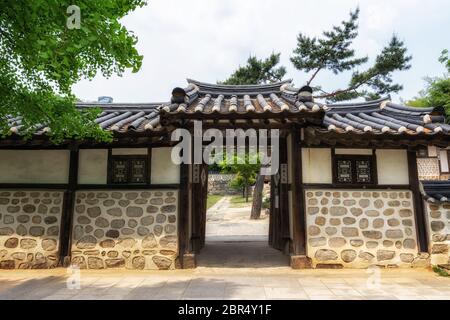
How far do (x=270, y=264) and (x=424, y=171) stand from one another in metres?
15.3

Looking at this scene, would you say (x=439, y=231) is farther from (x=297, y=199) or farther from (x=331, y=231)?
(x=297, y=199)

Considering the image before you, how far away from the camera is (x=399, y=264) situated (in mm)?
5863

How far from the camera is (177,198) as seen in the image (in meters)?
6.09

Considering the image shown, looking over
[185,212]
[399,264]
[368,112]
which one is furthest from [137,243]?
[368,112]

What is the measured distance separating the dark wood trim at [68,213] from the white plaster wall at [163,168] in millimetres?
1678

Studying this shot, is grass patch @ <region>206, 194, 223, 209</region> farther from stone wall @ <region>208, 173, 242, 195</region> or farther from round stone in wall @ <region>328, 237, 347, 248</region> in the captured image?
round stone in wall @ <region>328, 237, 347, 248</region>

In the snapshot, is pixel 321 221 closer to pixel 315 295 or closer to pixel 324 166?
pixel 324 166

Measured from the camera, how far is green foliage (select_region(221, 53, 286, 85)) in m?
15.6

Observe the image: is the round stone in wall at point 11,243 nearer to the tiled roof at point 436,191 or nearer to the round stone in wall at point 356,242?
the round stone in wall at point 356,242

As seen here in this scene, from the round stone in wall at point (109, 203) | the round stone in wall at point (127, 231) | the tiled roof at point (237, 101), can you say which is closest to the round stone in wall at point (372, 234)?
the tiled roof at point (237, 101)

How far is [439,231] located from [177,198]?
5.33 metres

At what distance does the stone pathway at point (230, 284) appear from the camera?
172 inches

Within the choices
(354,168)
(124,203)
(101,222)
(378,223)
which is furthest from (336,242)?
(101,222)

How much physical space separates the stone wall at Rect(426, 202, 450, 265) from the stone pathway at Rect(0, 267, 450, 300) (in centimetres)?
48
